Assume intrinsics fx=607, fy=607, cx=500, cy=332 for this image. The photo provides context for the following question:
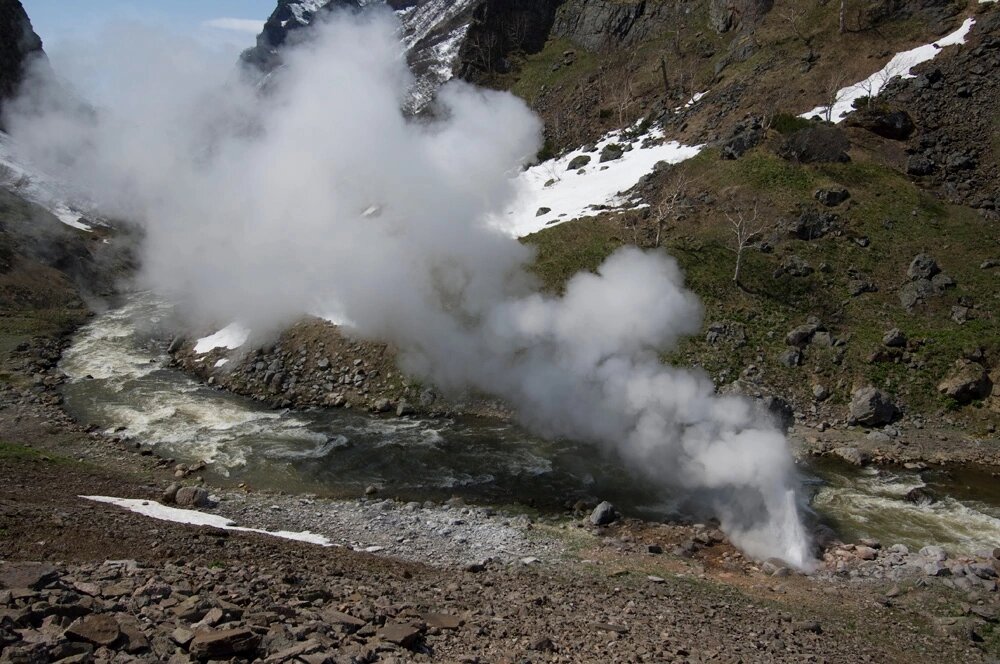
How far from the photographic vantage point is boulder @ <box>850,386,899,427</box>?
20.5 metres

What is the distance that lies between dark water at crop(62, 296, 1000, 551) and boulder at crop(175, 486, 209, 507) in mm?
2486

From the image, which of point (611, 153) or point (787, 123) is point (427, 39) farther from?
point (787, 123)

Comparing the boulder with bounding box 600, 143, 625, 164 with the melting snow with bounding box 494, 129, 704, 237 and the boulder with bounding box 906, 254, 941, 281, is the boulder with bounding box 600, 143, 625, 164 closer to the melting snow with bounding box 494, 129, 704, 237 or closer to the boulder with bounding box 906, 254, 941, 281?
the melting snow with bounding box 494, 129, 704, 237

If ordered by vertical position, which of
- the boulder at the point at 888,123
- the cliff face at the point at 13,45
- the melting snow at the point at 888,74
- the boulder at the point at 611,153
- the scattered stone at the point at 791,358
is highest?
the cliff face at the point at 13,45

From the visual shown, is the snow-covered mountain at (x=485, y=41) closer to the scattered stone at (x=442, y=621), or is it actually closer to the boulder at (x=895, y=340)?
the boulder at (x=895, y=340)

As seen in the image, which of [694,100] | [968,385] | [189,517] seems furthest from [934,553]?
[694,100]

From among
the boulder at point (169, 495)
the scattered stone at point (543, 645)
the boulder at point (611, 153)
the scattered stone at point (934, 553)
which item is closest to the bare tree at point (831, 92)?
the boulder at point (611, 153)

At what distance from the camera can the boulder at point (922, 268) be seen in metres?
25.4

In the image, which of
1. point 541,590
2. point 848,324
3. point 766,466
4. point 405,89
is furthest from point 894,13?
point 541,590

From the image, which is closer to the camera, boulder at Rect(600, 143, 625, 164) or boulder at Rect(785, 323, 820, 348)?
boulder at Rect(785, 323, 820, 348)

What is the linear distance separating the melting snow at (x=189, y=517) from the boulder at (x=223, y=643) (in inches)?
283

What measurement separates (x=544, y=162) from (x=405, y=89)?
1549 cm

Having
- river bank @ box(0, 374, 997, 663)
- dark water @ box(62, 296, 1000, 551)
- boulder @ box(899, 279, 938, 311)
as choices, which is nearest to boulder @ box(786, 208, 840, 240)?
boulder @ box(899, 279, 938, 311)

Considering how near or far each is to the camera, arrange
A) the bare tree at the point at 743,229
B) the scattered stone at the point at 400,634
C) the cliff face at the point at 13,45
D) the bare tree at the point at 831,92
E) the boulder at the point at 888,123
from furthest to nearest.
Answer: the cliff face at the point at 13,45 → the bare tree at the point at 831,92 → the boulder at the point at 888,123 → the bare tree at the point at 743,229 → the scattered stone at the point at 400,634
